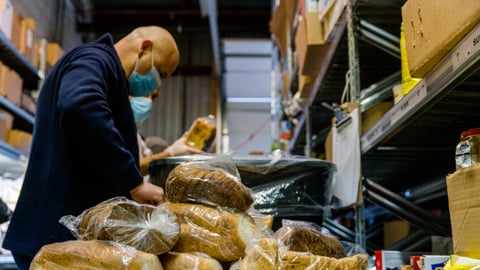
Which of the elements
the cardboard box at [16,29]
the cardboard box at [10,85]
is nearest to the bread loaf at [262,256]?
the cardboard box at [10,85]

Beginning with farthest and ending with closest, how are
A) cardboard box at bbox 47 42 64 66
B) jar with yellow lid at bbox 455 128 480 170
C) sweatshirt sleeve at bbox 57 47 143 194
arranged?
cardboard box at bbox 47 42 64 66, sweatshirt sleeve at bbox 57 47 143 194, jar with yellow lid at bbox 455 128 480 170

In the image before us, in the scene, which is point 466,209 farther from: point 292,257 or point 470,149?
point 292,257

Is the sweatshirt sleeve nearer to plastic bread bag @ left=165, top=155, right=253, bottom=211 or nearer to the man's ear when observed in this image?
plastic bread bag @ left=165, top=155, right=253, bottom=211

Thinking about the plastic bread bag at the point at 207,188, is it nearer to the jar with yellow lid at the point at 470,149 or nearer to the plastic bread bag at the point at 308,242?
the plastic bread bag at the point at 308,242

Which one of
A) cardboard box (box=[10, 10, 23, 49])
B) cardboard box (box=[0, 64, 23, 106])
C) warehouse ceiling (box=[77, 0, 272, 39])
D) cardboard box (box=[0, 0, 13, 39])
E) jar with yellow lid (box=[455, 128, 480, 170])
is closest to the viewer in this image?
jar with yellow lid (box=[455, 128, 480, 170])

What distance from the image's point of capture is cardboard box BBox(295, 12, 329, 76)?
220cm

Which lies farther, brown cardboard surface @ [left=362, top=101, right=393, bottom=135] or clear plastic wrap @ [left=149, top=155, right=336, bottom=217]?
brown cardboard surface @ [left=362, top=101, right=393, bottom=135]

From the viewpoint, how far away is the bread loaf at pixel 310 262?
901 millimetres

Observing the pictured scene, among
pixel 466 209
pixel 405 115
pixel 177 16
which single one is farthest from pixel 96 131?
pixel 177 16

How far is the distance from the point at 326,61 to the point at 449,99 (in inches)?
39.9

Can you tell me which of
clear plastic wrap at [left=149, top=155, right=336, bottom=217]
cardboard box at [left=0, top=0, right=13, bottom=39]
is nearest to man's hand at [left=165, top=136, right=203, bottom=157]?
clear plastic wrap at [left=149, top=155, right=336, bottom=217]

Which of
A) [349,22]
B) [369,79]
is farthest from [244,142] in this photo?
[349,22]

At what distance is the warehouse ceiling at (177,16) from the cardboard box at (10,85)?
10.4 ft

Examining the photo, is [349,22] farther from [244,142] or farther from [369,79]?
[244,142]
